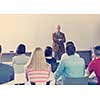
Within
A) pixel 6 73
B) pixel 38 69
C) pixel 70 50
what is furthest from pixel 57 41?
pixel 6 73

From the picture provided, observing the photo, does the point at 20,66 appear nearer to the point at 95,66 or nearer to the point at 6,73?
the point at 6,73

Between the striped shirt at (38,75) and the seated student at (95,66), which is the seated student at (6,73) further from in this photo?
the seated student at (95,66)

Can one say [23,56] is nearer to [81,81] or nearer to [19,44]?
[19,44]

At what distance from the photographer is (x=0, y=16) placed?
5.82 feet

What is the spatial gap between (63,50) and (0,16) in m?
0.52

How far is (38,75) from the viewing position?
5.82 feet

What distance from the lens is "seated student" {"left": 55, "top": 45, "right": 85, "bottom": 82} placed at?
1.76 m

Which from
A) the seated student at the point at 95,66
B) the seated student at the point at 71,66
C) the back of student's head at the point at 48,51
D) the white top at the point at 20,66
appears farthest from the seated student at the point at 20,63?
the seated student at the point at 95,66

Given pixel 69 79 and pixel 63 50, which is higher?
pixel 63 50

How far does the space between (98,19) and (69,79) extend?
489 mm

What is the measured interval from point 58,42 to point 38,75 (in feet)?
0.93

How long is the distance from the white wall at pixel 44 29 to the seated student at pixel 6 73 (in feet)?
0.46
